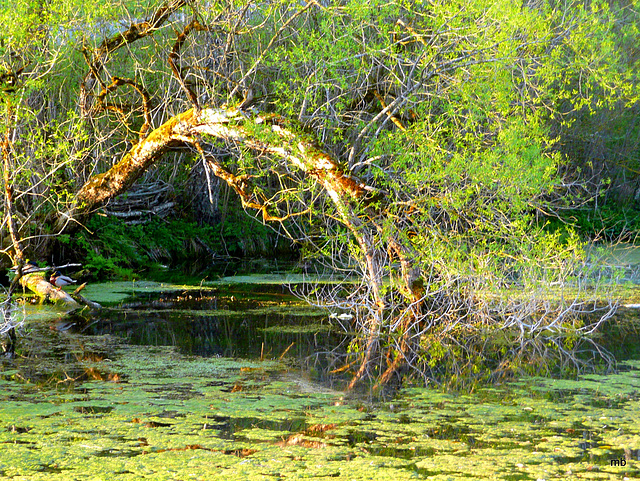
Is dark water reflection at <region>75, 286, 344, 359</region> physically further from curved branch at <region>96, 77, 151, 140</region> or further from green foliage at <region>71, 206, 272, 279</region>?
green foliage at <region>71, 206, 272, 279</region>

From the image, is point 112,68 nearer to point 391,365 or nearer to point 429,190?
point 429,190

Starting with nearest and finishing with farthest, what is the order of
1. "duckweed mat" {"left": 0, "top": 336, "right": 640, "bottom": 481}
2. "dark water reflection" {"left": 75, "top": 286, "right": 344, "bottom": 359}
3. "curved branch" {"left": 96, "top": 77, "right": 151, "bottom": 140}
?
"duckweed mat" {"left": 0, "top": 336, "right": 640, "bottom": 481}
"dark water reflection" {"left": 75, "top": 286, "right": 344, "bottom": 359}
"curved branch" {"left": 96, "top": 77, "right": 151, "bottom": 140}

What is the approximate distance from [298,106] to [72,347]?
5017 millimetres

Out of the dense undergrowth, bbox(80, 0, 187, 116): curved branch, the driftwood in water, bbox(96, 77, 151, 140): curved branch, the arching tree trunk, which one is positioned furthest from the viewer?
the dense undergrowth

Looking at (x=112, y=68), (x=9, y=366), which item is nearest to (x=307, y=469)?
(x=9, y=366)

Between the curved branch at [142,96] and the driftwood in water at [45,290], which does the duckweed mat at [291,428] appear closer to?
the driftwood in water at [45,290]

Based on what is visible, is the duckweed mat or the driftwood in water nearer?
the duckweed mat

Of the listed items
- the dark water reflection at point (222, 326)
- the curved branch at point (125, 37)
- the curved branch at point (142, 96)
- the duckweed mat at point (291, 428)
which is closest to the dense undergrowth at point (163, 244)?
the curved branch at point (142, 96)

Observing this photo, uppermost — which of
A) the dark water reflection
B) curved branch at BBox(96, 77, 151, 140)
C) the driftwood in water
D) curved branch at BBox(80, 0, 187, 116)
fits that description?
curved branch at BBox(80, 0, 187, 116)

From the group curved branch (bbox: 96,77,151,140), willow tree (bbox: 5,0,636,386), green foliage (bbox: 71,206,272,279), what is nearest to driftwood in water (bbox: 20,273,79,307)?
green foliage (bbox: 71,206,272,279)

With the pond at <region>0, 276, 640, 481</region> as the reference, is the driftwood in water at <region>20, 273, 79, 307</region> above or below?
above

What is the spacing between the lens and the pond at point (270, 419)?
446cm

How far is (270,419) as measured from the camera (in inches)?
216

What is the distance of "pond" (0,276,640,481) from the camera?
446cm
